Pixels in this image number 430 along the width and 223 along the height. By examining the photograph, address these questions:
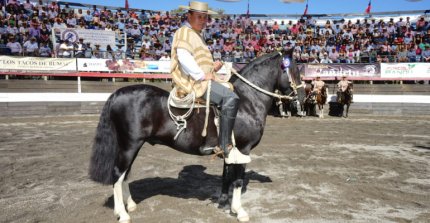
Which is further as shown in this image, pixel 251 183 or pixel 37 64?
pixel 37 64

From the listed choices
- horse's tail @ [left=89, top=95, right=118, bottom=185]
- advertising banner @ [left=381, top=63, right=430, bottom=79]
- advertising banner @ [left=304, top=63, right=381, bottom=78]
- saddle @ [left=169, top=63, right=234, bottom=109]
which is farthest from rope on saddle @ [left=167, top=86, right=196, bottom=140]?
advertising banner @ [left=381, top=63, right=430, bottom=79]

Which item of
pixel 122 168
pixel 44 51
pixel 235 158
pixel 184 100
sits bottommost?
pixel 122 168

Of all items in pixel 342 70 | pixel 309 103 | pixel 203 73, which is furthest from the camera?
pixel 342 70

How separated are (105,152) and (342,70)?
18.0m

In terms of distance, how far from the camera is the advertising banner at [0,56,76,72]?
Answer: 51.0ft

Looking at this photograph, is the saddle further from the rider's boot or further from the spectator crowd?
the spectator crowd

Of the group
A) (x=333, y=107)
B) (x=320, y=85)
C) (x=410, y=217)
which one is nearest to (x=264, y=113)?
(x=410, y=217)

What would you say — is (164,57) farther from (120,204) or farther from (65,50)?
(120,204)

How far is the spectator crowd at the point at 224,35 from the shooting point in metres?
18.0

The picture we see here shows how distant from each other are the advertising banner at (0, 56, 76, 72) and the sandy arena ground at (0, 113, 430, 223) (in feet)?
24.9

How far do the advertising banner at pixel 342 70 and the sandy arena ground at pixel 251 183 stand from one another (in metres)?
10.1

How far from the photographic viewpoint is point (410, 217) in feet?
14.6

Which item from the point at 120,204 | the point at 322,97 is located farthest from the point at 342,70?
the point at 120,204

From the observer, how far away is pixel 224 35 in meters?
25.2
